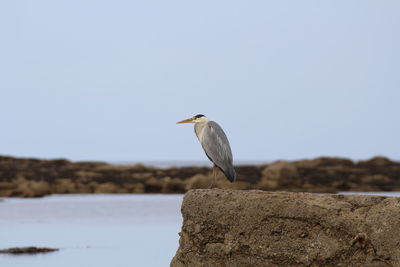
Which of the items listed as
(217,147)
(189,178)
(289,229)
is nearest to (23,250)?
(217,147)

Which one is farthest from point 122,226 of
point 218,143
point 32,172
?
point 32,172

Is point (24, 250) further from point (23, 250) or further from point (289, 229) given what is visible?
point (289, 229)

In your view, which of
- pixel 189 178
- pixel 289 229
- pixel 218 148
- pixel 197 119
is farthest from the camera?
pixel 189 178

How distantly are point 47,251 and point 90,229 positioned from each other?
14.9 feet

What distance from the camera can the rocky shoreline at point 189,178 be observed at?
3181 centimetres

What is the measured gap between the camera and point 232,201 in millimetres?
8219

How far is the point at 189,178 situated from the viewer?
124ft

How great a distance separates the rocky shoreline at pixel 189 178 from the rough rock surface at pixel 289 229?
19.9 metres

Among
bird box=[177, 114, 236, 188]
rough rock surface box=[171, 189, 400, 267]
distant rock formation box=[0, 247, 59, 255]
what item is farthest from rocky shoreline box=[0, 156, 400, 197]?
rough rock surface box=[171, 189, 400, 267]

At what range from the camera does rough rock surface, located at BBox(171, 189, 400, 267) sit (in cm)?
768

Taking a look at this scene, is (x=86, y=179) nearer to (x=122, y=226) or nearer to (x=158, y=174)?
(x=158, y=174)

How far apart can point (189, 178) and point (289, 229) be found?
98.7 ft

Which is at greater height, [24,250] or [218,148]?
[218,148]

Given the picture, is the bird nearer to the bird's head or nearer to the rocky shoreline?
the bird's head
